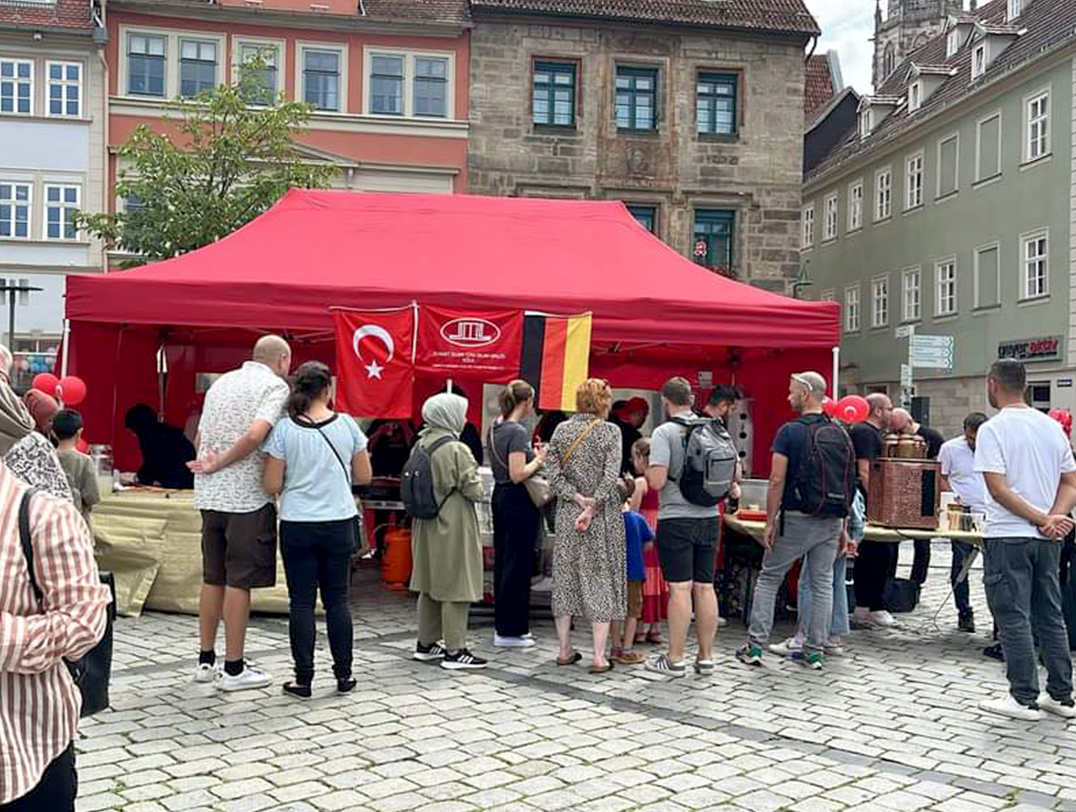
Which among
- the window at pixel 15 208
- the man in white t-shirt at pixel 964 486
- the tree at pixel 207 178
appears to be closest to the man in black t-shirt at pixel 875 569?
the man in white t-shirt at pixel 964 486

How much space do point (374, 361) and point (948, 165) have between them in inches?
978

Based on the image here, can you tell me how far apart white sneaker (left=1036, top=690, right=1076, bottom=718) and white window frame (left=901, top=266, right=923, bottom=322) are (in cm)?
2617

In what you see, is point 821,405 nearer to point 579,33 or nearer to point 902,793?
point 902,793

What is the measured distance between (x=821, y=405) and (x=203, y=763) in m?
4.17

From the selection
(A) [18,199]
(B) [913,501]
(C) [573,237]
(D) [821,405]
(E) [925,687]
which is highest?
(A) [18,199]

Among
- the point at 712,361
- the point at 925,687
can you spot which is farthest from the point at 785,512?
the point at 712,361

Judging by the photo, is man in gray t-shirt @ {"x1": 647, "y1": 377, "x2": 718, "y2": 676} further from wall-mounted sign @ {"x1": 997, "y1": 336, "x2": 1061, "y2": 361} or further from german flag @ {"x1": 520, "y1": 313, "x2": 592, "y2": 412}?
wall-mounted sign @ {"x1": 997, "y1": 336, "x2": 1061, "y2": 361}

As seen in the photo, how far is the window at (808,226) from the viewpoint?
3862 centimetres

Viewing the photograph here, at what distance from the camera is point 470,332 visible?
28.4 ft

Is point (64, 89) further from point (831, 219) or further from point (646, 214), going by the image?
point (831, 219)

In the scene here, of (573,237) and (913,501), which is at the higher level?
(573,237)

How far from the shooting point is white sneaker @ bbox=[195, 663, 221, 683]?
5.90 meters

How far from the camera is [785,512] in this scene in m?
6.77

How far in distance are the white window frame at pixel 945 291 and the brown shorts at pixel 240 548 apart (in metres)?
26.1
